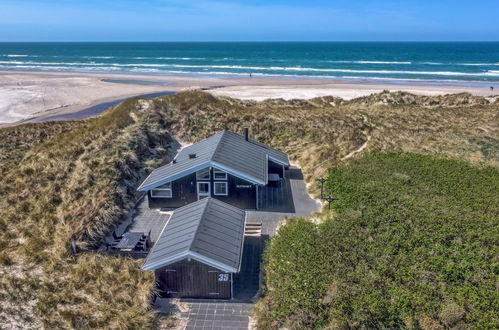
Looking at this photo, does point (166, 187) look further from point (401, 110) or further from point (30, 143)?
point (401, 110)

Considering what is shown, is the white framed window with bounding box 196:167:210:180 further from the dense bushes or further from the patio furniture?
the dense bushes

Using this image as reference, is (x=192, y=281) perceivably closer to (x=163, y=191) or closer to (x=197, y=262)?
(x=197, y=262)

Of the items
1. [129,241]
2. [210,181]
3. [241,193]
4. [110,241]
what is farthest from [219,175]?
[110,241]

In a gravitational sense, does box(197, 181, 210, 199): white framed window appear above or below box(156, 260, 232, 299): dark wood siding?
above

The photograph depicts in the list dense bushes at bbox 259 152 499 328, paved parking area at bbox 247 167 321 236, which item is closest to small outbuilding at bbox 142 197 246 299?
dense bushes at bbox 259 152 499 328

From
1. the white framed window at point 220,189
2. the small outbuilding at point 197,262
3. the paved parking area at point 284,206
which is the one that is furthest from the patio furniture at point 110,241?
the paved parking area at point 284,206

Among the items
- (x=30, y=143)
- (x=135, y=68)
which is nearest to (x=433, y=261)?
(x=30, y=143)
